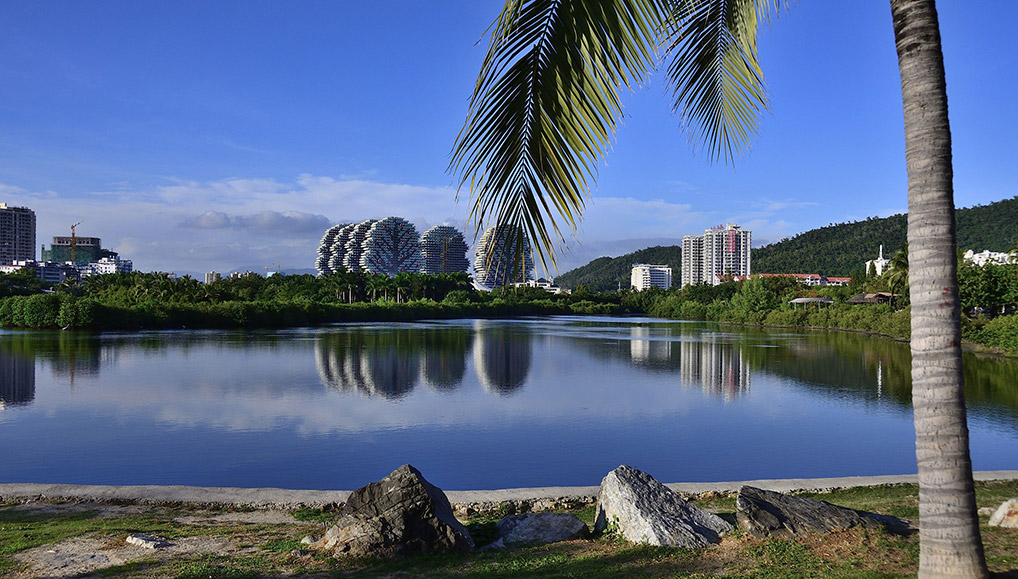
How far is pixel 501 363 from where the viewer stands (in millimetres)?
24719

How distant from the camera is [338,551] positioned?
446cm

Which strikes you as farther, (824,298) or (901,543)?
(824,298)

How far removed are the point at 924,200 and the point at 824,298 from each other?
65.8m

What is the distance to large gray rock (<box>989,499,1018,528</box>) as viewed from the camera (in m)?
4.60

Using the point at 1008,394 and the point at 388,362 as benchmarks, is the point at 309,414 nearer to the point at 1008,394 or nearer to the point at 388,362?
the point at 388,362

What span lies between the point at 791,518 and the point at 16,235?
197 meters

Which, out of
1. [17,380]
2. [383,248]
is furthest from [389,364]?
[383,248]

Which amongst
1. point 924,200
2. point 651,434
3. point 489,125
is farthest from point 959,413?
point 651,434

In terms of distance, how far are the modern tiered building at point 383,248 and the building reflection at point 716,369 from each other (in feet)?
399

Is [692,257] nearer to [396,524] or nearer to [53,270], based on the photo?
[53,270]

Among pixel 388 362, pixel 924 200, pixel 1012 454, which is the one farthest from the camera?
pixel 388 362

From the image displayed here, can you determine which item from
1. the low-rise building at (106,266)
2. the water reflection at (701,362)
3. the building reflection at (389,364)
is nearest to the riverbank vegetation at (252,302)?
the building reflection at (389,364)

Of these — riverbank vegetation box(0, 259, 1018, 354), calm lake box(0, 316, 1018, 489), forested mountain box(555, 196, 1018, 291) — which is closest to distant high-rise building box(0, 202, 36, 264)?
riverbank vegetation box(0, 259, 1018, 354)

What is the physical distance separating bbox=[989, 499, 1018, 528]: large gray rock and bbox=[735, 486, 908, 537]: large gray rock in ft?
1.88
